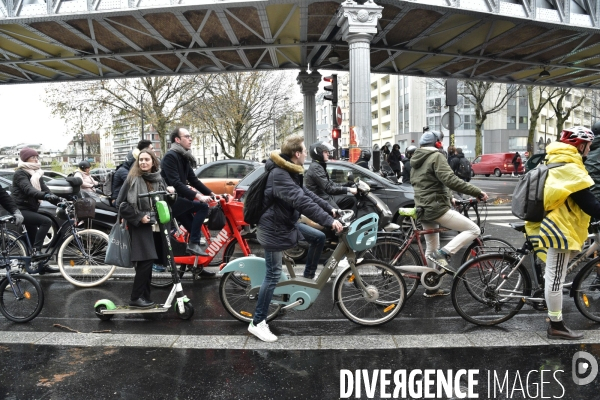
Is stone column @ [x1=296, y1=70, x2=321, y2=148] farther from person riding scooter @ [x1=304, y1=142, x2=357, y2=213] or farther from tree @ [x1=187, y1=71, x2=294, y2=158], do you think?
tree @ [x1=187, y1=71, x2=294, y2=158]

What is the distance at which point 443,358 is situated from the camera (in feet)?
13.9

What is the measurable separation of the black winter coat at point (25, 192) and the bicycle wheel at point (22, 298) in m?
1.91

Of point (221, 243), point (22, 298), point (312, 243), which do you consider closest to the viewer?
point (22, 298)

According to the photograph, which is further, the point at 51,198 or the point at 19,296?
the point at 51,198

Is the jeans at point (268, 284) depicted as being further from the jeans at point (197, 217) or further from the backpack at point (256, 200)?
the jeans at point (197, 217)

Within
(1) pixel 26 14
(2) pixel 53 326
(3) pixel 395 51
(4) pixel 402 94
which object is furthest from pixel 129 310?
(4) pixel 402 94

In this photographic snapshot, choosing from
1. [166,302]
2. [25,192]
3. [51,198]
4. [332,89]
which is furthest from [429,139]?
[332,89]

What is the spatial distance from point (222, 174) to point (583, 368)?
11.8m

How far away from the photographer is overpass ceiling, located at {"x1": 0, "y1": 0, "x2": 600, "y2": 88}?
14594 mm

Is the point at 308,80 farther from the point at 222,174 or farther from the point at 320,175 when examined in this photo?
the point at 320,175

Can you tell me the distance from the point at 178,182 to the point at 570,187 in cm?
426

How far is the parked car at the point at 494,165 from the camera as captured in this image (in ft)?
123

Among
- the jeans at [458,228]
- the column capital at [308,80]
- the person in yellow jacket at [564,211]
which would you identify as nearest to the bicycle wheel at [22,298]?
the jeans at [458,228]

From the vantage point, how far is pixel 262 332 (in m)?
4.73
